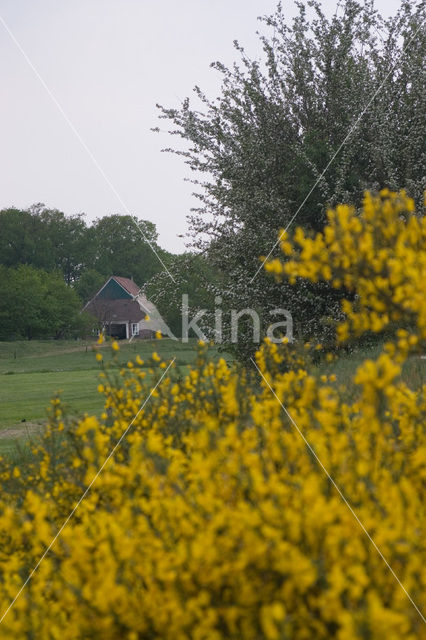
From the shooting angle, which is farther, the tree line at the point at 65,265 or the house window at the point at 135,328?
the tree line at the point at 65,265

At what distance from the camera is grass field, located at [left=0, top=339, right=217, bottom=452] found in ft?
44.9

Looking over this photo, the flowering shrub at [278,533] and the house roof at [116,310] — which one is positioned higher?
the house roof at [116,310]

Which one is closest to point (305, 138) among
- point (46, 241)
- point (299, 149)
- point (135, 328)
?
point (299, 149)

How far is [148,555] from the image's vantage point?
3.00 m

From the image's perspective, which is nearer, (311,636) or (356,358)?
(311,636)

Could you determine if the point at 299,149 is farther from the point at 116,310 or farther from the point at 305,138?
the point at 116,310

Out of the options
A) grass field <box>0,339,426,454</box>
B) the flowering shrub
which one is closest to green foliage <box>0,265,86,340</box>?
grass field <box>0,339,426,454</box>

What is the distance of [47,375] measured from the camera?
2606cm

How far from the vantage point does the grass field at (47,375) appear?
13.7m

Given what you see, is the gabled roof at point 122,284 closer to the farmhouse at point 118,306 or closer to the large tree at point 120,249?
the farmhouse at point 118,306

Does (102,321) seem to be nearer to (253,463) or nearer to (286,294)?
(286,294)

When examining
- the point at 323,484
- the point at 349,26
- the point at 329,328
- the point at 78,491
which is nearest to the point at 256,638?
the point at 323,484

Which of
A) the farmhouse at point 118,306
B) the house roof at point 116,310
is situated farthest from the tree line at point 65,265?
the house roof at point 116,310

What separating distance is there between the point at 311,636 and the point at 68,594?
1106 mm
